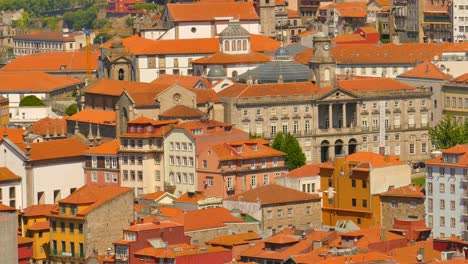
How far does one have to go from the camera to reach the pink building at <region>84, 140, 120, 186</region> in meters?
164

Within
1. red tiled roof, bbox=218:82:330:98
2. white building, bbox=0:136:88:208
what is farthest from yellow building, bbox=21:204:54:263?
red tiled roof, bbox=218:82:330:98

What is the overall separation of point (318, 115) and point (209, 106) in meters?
11.8

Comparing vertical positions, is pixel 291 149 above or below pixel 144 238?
above

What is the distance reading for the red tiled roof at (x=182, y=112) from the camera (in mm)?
171625

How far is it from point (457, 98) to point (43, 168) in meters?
44.1

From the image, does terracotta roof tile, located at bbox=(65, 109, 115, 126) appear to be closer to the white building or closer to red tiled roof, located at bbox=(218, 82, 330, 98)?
red tiled roof, located at bbox=(218, 82, 330, 98)

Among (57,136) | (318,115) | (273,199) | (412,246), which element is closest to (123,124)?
(57,136)

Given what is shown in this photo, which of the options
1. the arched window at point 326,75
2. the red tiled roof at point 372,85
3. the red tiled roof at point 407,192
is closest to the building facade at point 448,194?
the red tiled roof at point 407,192

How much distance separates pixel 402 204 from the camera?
148 meters

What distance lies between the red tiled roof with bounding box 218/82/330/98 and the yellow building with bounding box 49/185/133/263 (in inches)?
1586

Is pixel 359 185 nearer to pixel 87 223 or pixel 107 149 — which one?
pixel 87 223

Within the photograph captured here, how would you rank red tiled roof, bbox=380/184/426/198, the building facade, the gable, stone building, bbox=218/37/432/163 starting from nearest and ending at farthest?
1. the building facade
2. red tiled roof, bbox=380/184/426/198
3. stone building, bbox=218/37/432/163
4. the gable

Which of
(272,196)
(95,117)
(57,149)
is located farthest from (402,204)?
(95,117)

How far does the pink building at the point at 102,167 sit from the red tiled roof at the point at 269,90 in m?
22.1
